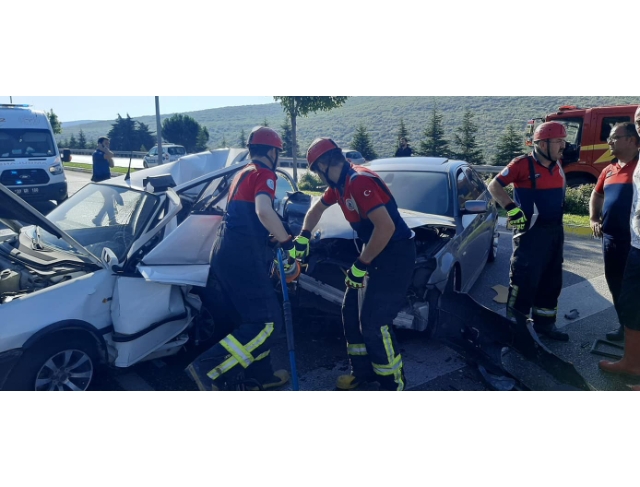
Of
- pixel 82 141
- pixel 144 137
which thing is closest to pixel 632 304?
pixel 144 137

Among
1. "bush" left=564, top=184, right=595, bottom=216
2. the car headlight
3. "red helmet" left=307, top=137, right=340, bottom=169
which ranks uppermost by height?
"red helmet" left=307, top=137, right=340, bottom=169

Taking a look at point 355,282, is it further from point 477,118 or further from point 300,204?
point 477,118

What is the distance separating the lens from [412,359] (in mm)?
→ 3814

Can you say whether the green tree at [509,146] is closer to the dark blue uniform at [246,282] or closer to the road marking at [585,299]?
the road marking at [585,299]

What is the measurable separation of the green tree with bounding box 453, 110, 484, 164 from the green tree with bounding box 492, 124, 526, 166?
0.70m

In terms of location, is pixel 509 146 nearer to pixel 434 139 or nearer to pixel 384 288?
pixel 434 139

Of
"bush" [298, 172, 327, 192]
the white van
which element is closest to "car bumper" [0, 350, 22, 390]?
the white van

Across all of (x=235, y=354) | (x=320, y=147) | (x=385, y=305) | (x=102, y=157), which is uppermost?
(x=320, y=147)

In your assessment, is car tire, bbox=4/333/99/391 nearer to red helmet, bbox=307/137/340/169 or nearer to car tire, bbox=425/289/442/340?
red helmet, bbox=307/137/340/169

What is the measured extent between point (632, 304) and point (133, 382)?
3757 mm

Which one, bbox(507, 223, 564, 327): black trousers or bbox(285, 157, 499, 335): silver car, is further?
bbox(507, 223, 564, 327): black trousers

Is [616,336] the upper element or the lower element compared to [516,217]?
lower

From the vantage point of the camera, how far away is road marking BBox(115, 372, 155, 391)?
3320mm

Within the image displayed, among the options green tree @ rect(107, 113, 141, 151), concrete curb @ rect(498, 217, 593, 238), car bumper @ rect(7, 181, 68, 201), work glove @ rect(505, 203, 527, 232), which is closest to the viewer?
work glove @ rect(505, 203, 527, 232)
